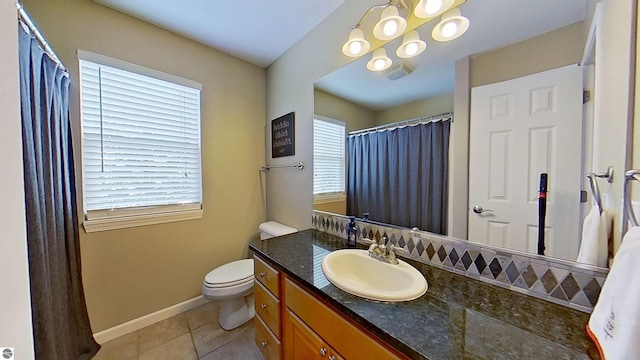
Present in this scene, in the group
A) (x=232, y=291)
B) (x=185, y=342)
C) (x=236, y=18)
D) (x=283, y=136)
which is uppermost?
(x=236, y=18)

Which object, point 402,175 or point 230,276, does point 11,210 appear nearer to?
point 402,175

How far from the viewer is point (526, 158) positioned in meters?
0.84

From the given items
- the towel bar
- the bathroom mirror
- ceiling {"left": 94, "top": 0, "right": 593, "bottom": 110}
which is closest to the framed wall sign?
the towel bar

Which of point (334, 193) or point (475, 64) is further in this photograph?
point (334, 193)

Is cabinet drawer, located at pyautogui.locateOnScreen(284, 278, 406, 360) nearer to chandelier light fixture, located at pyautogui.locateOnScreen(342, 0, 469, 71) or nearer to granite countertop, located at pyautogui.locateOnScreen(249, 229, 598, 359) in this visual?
granite countertop, located at pyautogui.locateOnScreen(249, 229, 598, 359)

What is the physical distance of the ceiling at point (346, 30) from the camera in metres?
0.85

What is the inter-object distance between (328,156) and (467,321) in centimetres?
129

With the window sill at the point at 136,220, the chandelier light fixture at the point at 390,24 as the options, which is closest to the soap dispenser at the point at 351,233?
the chandelier light fixture at the point at 390,24

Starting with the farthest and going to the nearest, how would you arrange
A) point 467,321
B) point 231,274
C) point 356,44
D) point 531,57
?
point 231,274, point 356,44, point 531,57, point 467,321

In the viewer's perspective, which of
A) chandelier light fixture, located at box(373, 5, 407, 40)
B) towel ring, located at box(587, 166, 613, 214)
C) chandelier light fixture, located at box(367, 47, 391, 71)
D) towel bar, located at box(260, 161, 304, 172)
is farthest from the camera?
towel bar, located at box(260, 161, 304, 172)

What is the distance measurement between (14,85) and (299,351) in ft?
4.19

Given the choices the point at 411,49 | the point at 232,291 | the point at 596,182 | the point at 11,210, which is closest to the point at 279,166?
the point at 232,291

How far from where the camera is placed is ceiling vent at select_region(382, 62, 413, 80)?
123cm

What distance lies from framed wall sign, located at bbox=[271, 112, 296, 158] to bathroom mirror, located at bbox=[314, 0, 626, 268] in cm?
61
